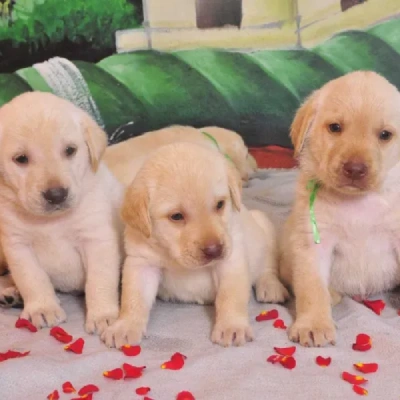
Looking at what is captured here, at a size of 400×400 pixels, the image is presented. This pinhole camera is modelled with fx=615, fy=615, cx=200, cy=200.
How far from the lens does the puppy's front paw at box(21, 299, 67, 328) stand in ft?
8.71

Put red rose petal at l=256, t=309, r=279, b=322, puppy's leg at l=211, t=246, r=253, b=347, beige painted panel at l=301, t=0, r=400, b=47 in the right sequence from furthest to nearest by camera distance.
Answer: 1. beige painted panel at l=301, t=0, r=400, b=47
2. red rose petal at l=256, t=309, r=279, b=322
3. puppy's leg at l=211, t=246, r=253, b=347

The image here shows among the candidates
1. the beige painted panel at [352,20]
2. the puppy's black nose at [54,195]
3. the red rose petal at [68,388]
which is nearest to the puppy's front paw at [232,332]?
the red rose petal at [68,388]

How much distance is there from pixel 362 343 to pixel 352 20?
3.48 metres

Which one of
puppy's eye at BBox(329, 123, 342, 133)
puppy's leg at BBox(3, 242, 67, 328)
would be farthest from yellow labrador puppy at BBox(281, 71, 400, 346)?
puppy's leg at BBox(3, 242, 67, 328)

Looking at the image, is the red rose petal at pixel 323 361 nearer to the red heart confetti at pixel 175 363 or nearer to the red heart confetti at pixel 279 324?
the red heart confetti at pixel 279 324

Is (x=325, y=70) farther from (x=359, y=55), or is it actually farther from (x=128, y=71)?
(x=128, y=71)

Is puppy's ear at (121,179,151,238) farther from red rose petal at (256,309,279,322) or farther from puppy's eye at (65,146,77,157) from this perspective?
red rose petal at (256,309,279,322)

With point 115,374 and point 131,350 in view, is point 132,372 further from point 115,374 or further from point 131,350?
point 131,350

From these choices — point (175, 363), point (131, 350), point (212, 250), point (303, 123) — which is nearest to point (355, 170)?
point (303, 123)

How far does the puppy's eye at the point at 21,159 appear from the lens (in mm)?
2607

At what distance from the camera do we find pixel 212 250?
235 centimetres

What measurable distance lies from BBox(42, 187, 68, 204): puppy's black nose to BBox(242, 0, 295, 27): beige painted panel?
317cm

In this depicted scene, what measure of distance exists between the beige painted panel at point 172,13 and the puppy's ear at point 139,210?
301cm

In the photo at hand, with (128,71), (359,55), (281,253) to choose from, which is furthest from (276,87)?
(281,253)
